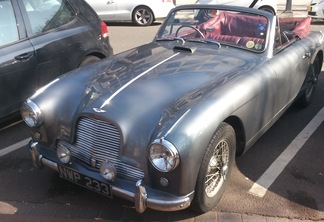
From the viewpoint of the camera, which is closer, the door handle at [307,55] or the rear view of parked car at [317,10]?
the door handle at [307,55]

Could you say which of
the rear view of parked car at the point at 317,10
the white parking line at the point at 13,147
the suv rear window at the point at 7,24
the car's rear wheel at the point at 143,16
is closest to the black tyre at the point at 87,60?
the suv rear window at the point at 7,24

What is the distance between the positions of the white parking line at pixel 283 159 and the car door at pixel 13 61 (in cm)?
282

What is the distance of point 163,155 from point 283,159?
6.05 feet

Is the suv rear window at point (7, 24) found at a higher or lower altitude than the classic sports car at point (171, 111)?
higher

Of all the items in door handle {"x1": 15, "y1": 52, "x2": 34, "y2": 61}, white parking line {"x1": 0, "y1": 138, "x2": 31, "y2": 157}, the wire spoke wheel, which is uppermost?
door handle {"x1": 15, "y1": 52, "x2": 34, "y2": 61}

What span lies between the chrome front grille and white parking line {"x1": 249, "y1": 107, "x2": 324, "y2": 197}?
1.26 metres

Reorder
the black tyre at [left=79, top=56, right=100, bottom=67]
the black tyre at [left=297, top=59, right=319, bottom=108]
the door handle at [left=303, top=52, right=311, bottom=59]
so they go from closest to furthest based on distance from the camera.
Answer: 1. the door handle at [left=303, top=52, right=311, bottom=59]
2. the black tyre at [left=297, top=59, right=319, bottom=108]
3. the black tyre at [left=79, top=56, right=100, bottom=67]

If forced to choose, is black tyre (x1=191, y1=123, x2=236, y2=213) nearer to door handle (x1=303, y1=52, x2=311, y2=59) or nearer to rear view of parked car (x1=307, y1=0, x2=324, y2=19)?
door handle (x1=303, y1=52, x2=311, y2=59)

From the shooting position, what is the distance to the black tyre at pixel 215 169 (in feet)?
9.03

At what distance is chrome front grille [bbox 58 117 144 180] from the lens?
2.74m

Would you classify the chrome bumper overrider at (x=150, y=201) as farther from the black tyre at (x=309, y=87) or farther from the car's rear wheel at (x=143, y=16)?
the car's rear wheel at (x=143, y=16)

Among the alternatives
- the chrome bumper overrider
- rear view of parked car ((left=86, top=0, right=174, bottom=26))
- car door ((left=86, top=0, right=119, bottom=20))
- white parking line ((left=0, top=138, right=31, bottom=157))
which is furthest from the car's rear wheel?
the chrome bumper overrider

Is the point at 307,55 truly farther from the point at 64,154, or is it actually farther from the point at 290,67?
the point at 64,154

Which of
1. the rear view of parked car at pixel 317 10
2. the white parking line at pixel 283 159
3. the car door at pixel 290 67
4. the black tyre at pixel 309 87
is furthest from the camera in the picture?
the rear view of parked car at pixel 317 10
